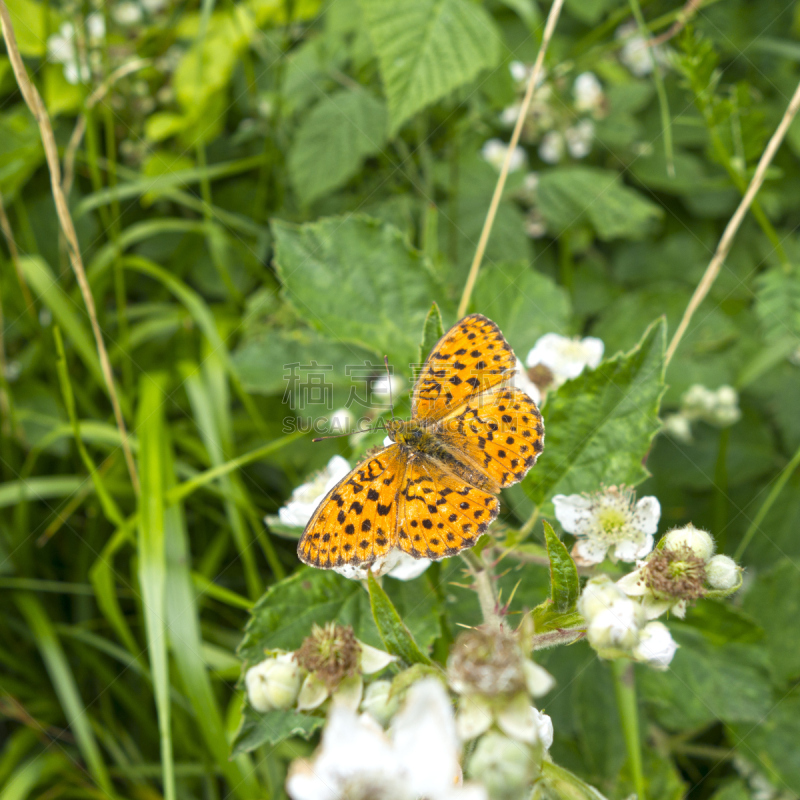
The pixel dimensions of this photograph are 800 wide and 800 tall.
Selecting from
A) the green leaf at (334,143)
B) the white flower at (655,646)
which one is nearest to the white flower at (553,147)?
the green leaf at (334,143)

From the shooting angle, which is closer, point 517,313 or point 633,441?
point 633,441

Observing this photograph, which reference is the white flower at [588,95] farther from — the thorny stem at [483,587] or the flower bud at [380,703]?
the flower bud at [380,703]

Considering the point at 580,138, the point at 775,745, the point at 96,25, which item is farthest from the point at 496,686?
the point at 96,25

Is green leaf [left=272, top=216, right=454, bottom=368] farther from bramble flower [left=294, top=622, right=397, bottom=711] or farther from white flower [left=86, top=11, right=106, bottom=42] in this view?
white flower [left=86, top=11, right=106, bottom=42]

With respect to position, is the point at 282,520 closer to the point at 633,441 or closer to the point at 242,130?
the point at 633,441

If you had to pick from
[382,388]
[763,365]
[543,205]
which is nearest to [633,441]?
[382,388]
